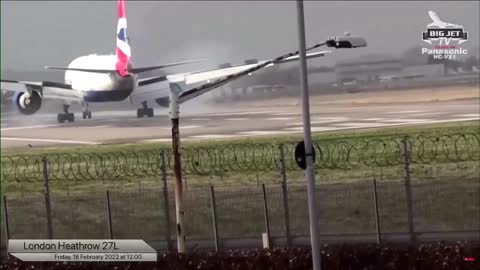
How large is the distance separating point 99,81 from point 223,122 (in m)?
4.04

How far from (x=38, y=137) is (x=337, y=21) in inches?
401

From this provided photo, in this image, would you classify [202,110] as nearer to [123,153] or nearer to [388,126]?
[123,153]

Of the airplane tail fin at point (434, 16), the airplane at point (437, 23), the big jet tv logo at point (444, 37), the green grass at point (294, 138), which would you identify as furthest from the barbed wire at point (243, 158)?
the airplane tail fin at point (434, 16)

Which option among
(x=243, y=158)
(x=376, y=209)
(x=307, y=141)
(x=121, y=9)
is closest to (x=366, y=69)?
(x=243, y=158)

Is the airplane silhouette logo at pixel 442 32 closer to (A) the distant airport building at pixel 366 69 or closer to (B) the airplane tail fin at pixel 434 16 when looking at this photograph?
(B) the airplane tail fin at pixel 434 16

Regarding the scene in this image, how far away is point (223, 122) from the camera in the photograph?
2514 centimetres

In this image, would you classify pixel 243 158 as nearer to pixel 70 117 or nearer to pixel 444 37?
pixel 444 37

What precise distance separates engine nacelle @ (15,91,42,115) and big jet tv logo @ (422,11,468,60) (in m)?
12.2

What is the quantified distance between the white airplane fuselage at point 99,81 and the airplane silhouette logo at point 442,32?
8786mm

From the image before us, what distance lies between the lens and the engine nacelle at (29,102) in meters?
27.1

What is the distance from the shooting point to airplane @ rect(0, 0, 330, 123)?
25.5 metres

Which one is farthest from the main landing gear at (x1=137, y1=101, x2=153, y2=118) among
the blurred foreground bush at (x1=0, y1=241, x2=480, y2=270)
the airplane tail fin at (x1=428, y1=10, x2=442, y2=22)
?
the blurred foreground bush at (x1=0, y1=241, x2=480, y2=270)

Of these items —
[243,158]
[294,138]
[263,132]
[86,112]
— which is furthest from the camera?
[86,112]

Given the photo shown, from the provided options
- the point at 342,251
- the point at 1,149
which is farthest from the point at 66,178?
the point at 342,251
